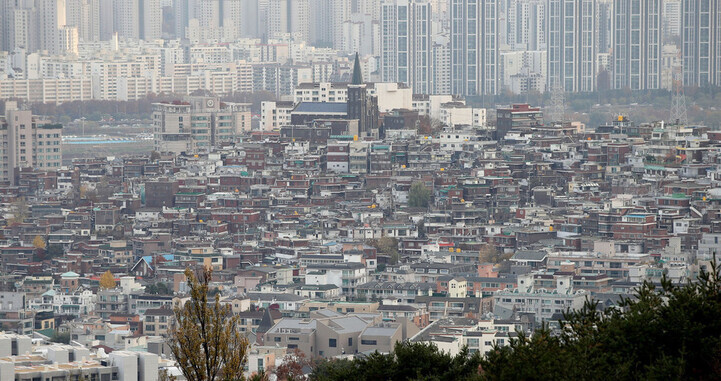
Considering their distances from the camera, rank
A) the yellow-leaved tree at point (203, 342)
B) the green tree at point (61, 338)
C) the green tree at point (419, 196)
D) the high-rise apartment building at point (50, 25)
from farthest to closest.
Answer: the high-rise apartment building at point (50, 25) < the green tree at point (419, 196) < the green tree at point (61, 338) < the yellow-leaved tree at point (203, 342)

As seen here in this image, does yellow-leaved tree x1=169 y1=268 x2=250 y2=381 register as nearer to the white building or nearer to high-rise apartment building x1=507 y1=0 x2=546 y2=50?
the white building

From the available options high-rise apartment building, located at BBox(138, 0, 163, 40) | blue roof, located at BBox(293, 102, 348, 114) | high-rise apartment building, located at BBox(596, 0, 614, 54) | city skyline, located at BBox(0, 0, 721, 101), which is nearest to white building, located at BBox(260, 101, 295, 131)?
blue roof, located at BBox(293, 102, 348, 114)

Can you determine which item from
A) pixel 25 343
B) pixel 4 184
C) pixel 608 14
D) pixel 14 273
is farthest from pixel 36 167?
pixel 608 14

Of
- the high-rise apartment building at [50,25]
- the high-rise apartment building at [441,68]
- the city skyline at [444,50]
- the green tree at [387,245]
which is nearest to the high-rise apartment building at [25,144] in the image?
the green tree at [387,245]

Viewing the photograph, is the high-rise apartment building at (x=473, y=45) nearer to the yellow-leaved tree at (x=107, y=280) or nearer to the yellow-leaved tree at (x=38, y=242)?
the yellow-leaved tree at (x=38, y=242)

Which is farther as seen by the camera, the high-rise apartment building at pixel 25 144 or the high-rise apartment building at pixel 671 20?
the high-rise apartment building at pixel 671 20

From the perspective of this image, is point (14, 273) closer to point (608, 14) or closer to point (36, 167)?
point (36, 167)
